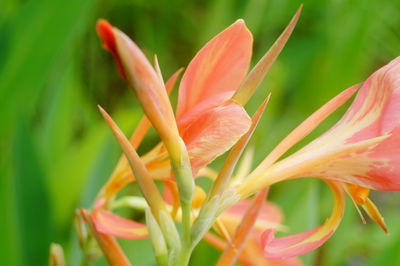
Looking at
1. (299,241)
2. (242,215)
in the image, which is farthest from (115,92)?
(299,241)

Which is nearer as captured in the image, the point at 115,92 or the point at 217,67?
the point at 217,67

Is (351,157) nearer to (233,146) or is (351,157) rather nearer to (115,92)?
(233,146)

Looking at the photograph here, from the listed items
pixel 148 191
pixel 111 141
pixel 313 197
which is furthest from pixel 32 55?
pixel 148 191

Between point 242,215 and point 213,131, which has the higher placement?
point 213,131

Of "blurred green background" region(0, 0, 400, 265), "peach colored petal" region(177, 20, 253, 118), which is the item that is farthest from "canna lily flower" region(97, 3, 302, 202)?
"blurred green background" region(0, 0, 400, 265)

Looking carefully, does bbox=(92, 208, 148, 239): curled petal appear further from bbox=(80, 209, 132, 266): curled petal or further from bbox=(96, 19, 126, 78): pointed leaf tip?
bbox=(96, 19, 126, 78): pointed leaf tip

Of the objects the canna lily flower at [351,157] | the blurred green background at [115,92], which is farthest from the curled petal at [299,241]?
the blurred green background at [115,92]
